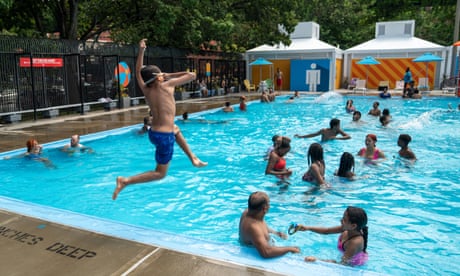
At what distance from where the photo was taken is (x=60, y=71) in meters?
16.0

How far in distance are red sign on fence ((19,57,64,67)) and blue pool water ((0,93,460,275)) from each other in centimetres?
464

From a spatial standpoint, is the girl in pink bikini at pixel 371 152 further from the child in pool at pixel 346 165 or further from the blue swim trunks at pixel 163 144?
the blue swim trunks at pixel 163 144

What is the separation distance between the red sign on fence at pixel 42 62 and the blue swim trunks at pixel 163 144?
38.5ft

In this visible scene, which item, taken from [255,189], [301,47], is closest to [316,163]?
[255,189]

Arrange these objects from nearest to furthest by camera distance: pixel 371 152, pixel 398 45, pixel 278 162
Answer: pixel 278 162, pixel 371 152, pixel 398 45

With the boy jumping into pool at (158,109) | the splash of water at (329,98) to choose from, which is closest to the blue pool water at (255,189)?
the boy jumping into pool at (158,109)

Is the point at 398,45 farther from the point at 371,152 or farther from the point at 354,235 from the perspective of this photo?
the point at 354,235

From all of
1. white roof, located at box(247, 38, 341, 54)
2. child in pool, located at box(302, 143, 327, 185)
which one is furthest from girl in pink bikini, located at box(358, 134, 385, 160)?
white roof, located at box(247, 38, 341, 54)

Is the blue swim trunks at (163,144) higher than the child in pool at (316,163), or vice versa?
the blue swim trunks at (163,144)

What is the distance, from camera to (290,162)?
9.55 metres

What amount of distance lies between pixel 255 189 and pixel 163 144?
3537mm

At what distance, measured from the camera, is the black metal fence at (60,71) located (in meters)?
13.9

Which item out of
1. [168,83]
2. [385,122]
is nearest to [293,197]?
[168,83]

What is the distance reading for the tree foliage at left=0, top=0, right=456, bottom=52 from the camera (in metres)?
20.1
